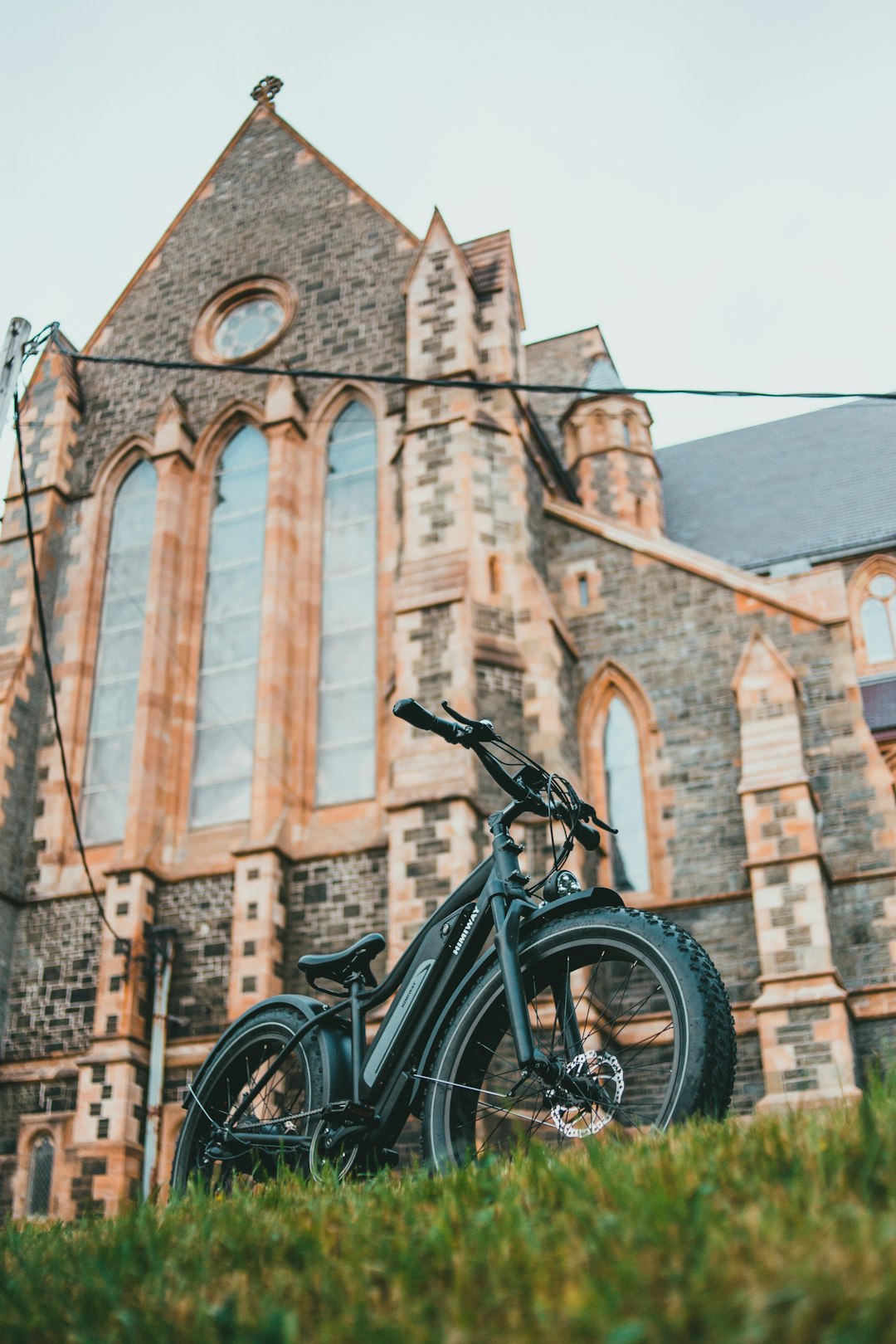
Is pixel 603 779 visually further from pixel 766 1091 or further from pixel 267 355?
pixel 267 355

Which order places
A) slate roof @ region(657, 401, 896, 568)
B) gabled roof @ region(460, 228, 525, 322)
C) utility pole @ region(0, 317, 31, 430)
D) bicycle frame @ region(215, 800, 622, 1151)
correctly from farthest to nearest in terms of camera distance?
1. slate roof @ region(657, 401, 896, 568)
2. gabled roof @ region(460, 228, 525, 322)
3. utility pole @ region(0, 317, 31, 430)
4. bicycle frame @ region(215, 800, 622, 1151)

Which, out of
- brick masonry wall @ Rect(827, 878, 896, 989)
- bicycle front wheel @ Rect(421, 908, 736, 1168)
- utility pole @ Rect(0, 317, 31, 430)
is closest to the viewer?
bicycle front wheel @ Rect(421, 908, 736, 1168)

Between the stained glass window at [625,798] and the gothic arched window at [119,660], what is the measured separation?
538 centimetres

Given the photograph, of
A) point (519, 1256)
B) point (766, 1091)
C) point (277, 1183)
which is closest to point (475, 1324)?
point (519, 1256)

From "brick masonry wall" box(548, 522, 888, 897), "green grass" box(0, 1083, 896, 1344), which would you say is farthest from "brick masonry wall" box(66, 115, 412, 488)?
"green grass" box(0, 1083, 896, 1344)

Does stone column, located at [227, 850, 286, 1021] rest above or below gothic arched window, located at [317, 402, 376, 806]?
below

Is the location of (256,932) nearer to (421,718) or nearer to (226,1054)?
(226,1054)

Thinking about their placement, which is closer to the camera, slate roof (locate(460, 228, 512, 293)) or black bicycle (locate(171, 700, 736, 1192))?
black bicycle (locate(171, 700, 736, 1192))

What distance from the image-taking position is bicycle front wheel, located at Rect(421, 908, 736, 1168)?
13.0ft

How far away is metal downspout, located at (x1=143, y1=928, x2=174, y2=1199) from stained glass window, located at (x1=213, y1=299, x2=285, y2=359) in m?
7.50

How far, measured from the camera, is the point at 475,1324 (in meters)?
2.37

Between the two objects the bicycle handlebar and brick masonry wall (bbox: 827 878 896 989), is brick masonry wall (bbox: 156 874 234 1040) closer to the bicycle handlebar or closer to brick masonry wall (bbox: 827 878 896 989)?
brick masonry wall (bbox: 827 878 896 989)

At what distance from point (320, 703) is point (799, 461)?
13993mm

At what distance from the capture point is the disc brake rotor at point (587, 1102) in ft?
13.5
